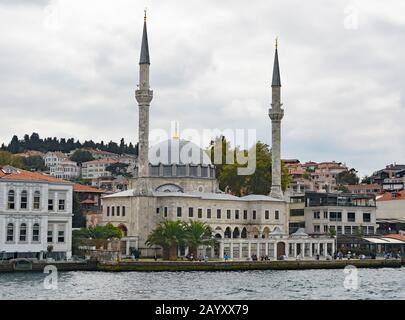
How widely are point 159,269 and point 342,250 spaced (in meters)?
24.8

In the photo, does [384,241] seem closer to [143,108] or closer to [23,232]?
[143,108]

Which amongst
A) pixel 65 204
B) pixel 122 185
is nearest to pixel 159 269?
pixel 65 204

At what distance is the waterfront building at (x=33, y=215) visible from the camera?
52031mm

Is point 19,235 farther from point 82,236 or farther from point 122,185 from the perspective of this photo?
point 122,185

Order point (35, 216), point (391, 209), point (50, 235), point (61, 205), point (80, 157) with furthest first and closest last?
point (80, 157), point (391, 209), point (61, 205), point (50, 235), point (35, 216)

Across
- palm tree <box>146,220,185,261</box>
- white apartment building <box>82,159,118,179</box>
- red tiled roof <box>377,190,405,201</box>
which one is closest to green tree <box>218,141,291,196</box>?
red tiled roof <box>377,190,405,201</box>

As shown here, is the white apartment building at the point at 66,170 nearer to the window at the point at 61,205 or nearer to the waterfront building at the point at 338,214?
the waterfront building at the point at 338,214

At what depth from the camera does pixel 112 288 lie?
39.6 m

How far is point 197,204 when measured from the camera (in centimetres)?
6944

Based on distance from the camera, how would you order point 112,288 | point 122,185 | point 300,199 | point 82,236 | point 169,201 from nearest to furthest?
1. point 112,288
2. point 82,236
3. point 169,201
4. point 300,199
5. point 122,185

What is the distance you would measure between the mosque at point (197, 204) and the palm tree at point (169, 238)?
4.31m

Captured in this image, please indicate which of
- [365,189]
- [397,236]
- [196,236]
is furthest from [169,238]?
[365,189]

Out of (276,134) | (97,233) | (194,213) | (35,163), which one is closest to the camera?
(97,233)

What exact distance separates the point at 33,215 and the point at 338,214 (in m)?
36.9
